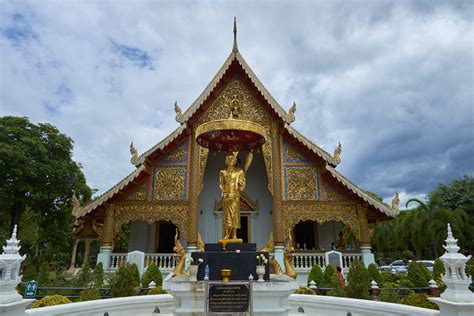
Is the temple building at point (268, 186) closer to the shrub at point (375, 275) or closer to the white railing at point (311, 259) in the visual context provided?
the white railing at point (311, 259)

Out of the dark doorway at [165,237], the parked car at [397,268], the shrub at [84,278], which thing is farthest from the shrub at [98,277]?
the parked car at [397,268]

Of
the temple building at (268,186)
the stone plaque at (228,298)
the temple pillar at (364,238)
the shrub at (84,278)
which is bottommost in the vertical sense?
the shrub at (84,278)

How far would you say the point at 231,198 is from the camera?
19.4ft

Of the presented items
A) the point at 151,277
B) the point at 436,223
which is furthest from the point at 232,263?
the point at 436,223

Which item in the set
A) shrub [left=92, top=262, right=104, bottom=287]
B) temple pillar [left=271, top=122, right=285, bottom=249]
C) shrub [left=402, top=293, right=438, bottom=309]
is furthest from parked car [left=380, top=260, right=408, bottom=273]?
shrub [left=92, top=262, right=104, bottom=287]

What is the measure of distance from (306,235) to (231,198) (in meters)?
9.41

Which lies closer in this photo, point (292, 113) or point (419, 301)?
point (419, 301)

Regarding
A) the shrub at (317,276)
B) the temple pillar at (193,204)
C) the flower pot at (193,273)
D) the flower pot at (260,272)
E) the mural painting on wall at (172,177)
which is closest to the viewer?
the flower pot at (260,272)

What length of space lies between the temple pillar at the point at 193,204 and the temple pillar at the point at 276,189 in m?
2.77

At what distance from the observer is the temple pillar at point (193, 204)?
11.3 meters

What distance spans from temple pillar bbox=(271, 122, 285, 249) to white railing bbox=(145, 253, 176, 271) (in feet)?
12.3

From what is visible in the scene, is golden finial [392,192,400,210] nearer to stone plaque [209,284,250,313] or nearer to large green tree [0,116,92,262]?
stone plaque [209,284,250,313]

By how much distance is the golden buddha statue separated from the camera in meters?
5.79

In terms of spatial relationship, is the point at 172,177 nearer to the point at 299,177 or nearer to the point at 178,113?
the point at 178,113
